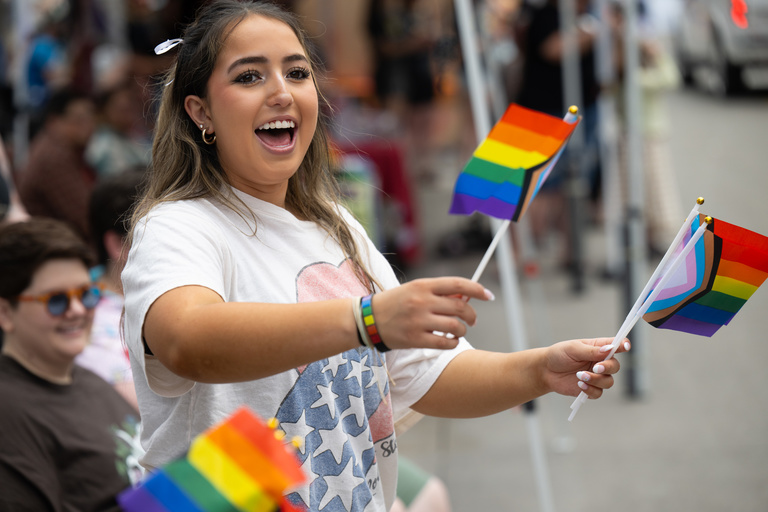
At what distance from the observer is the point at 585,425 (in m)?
4.41

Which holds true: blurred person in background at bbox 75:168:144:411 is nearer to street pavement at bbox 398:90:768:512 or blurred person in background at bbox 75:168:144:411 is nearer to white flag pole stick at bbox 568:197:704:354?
street pavement at bbox 398:90:768:512

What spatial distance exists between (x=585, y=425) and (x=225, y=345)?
3.61m

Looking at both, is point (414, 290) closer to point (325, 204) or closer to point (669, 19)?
point (325, 204)

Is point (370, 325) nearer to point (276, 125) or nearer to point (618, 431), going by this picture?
point (276, 125)

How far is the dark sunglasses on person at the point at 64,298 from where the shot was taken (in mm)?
2359

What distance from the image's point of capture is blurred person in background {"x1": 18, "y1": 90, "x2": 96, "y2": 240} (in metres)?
4.51

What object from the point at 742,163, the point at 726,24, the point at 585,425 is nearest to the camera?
the point at 585,425

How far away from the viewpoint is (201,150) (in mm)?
1487

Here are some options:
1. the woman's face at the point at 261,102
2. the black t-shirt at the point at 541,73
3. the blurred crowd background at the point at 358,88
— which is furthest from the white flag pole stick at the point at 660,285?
the black t-shirt at the point at 541,73

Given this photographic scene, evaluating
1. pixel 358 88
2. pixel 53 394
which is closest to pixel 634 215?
pixel 53 394

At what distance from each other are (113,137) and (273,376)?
4.39 meters

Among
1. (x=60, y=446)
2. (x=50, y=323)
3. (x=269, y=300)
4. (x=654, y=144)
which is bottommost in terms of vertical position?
(x=654, y=144)

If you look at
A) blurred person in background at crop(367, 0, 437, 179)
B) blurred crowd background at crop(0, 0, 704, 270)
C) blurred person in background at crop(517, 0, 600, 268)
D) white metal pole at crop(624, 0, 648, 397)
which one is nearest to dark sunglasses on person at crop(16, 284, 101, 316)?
blurred crowd background at crop(0, 0, 704, 270)

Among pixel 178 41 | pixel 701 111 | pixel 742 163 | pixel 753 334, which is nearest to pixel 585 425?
pixel 753 334
